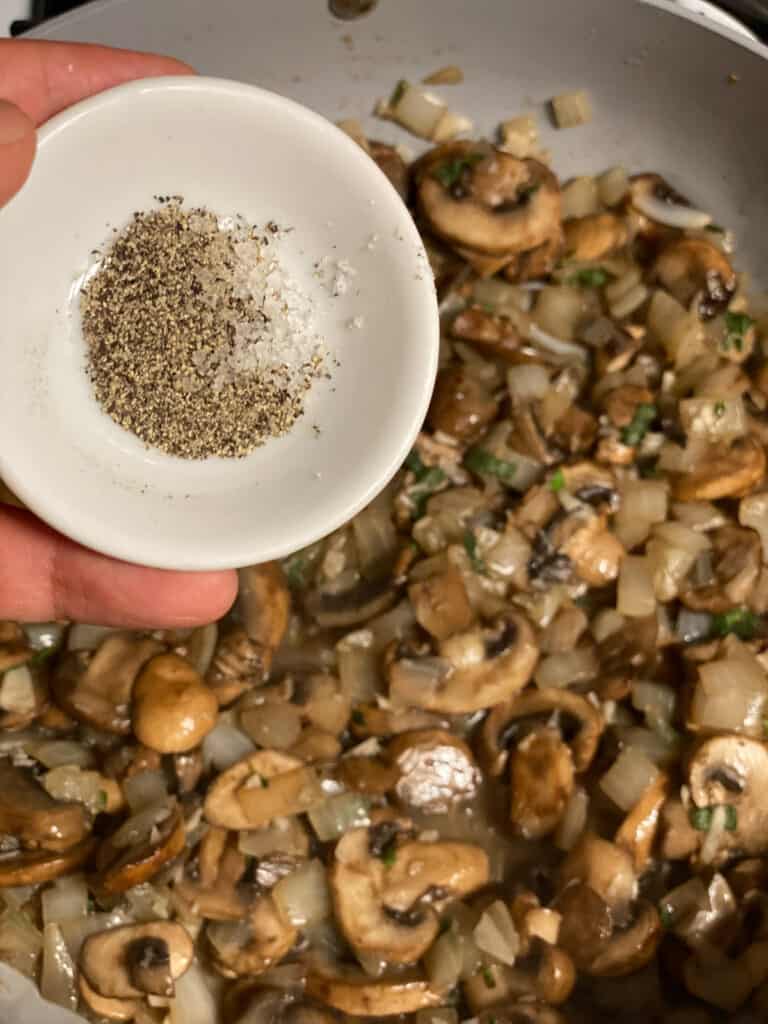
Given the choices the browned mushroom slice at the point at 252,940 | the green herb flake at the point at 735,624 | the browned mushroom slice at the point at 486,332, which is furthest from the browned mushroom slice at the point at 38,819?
the green herb flake at the point at 735,624

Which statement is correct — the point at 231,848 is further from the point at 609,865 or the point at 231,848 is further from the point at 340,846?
the point at 609,865

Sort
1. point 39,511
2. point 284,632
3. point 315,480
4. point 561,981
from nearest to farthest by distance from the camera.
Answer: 1. point 39,511
2. point 315,480
3. point 561,981
4. point 284,632

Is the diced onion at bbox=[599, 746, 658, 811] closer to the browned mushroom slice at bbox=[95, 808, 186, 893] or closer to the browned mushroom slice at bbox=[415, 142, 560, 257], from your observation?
the browned mushroom slice at bbox=[95, 808, 186, 893]

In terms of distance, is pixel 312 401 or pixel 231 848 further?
pixel 231 848

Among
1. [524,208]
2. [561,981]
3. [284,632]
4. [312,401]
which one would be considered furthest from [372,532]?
[561,981]

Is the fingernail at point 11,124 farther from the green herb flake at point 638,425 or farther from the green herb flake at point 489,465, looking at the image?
the green herb flake at point 638,425

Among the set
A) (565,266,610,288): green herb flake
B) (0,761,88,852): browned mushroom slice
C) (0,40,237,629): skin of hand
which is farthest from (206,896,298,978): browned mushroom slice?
(565,266,610,288): green herb flake
